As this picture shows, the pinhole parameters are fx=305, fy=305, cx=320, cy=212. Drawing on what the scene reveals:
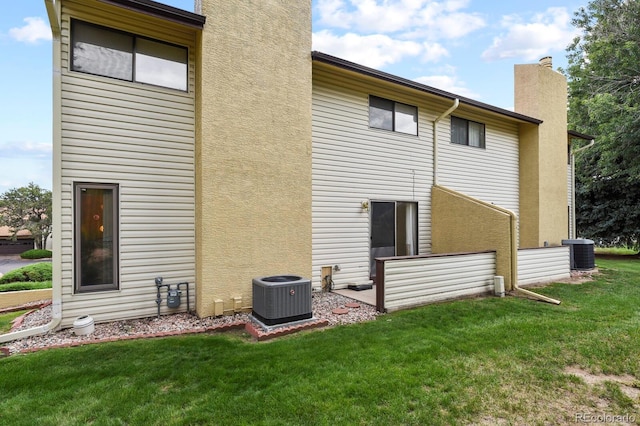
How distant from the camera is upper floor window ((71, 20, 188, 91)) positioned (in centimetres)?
483

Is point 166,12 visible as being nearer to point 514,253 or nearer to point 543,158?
point 514,253

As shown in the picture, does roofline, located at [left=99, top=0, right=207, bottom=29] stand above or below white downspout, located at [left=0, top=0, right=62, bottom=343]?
above

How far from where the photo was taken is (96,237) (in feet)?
16.0

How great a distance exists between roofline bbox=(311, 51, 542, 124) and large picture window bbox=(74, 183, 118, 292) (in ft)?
15.5

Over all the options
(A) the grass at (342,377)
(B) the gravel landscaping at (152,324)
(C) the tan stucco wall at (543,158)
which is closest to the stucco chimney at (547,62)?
(C) the tan stucco wall at (543,158)

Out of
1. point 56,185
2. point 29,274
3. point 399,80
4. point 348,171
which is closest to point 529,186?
point 399,80

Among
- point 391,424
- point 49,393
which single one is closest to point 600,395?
point 391,424

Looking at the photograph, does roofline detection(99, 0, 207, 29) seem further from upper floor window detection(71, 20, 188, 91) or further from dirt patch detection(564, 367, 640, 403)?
dirt patch detection(564, 367, 640, 403)

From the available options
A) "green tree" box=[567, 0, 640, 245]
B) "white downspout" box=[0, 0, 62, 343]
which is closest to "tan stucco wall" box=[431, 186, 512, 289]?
"white downspout" box=[0, 0, 62, 343]

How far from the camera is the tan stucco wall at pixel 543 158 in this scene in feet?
34.3

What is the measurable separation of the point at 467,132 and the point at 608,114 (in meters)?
8.70

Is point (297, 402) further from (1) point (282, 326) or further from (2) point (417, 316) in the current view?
(2) point (417, 316)

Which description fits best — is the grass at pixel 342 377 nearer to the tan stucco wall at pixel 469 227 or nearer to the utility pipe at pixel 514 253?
the utility pipe at pixel 514 253

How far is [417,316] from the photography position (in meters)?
5.18
